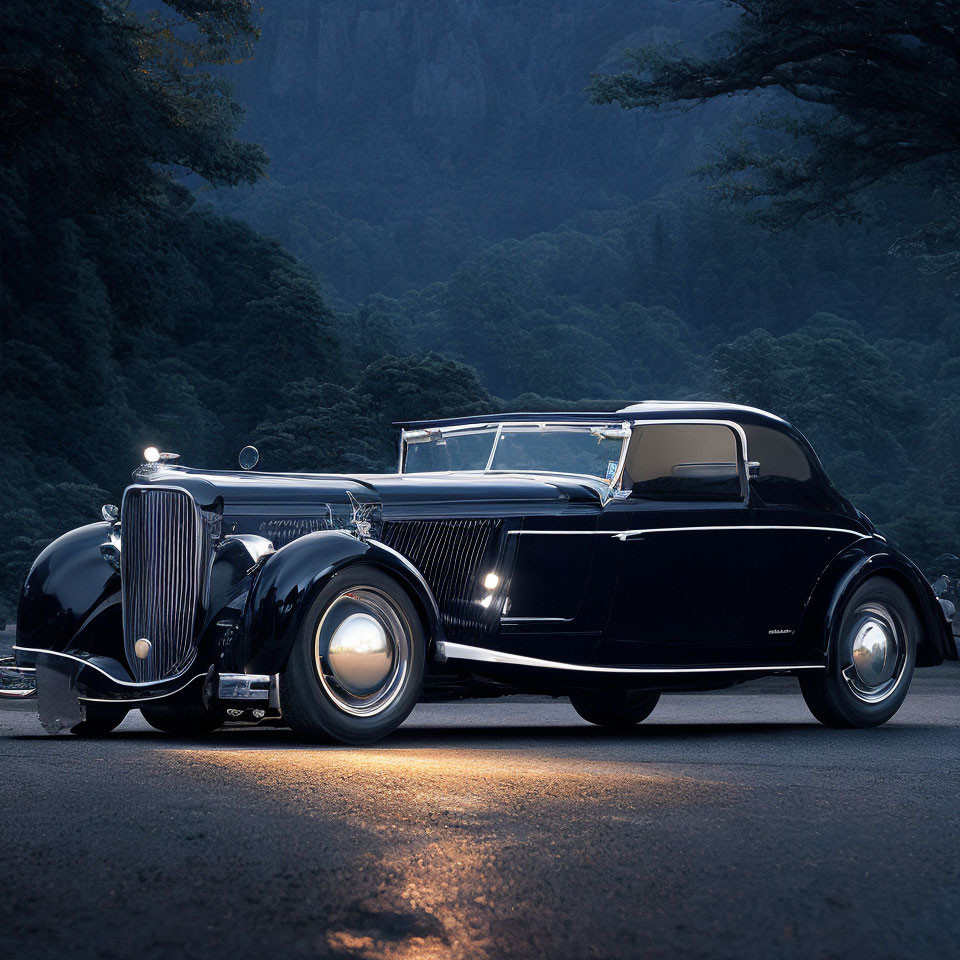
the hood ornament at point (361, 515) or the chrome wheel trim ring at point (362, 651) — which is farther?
the hood ornament at point (361, 515)

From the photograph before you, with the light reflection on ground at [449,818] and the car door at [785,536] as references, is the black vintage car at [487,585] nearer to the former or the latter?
the car door at [785,536]

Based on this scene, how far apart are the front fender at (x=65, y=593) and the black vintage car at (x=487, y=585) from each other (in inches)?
0.5

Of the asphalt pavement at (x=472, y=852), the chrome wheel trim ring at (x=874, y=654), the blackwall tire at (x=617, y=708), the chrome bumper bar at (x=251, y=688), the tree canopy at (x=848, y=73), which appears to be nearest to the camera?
the asphalt pavement at (x=472, y=852)

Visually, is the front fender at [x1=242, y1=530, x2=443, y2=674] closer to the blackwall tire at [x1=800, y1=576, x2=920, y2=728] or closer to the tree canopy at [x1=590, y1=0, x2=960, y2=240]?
the blackwall tire at [x1=800, y1=576, x2=920, y2=728]

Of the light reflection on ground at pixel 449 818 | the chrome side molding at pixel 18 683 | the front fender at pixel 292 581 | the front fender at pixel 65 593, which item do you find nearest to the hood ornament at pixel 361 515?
the front fender at pixel 292 581

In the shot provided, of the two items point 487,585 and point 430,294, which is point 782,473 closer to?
point 487,585

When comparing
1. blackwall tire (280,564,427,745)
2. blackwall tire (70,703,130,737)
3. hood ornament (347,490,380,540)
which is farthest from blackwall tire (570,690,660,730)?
blackwall tire (70,703,130,737)

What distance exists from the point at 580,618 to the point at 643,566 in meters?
0.50

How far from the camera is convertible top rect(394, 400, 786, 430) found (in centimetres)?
952

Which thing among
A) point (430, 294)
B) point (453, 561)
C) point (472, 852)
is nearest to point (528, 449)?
point (453, 561)

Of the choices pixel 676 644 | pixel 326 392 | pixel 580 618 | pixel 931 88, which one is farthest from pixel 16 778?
pixel 326 392

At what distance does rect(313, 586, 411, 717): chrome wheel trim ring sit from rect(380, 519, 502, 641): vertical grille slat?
0.57 metres

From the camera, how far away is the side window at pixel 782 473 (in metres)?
9.77

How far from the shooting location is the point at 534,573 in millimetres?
8805
